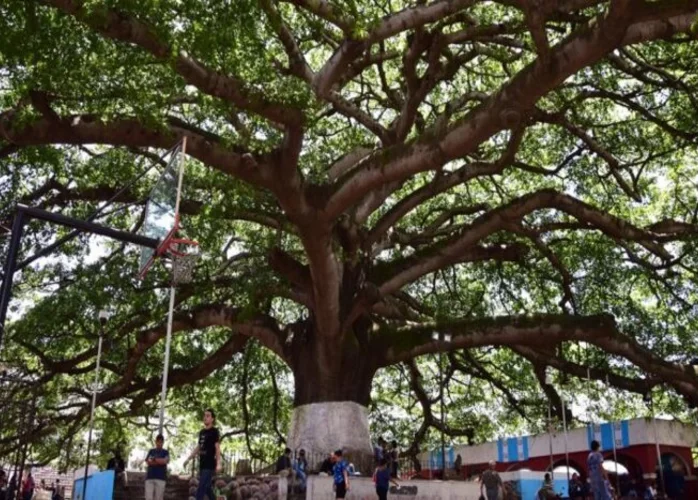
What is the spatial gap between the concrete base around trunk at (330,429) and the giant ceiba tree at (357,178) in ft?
0.14

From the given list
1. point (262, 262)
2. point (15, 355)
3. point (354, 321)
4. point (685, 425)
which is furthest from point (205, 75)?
point (685, 425)

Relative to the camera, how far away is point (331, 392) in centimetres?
1639

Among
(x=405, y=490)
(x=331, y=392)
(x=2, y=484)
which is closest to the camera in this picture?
(x=405, y=490)

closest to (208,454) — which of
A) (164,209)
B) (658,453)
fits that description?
(164,209)

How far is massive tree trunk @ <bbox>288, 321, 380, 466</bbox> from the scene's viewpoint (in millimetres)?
15914

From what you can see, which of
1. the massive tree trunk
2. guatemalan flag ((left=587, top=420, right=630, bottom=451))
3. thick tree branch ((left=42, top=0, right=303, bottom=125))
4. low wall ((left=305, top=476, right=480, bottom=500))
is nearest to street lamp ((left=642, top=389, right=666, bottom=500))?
guatemalan flag ((left=587, top=420, right=630, bottom=451))

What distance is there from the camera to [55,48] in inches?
391

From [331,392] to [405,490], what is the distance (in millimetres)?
2764

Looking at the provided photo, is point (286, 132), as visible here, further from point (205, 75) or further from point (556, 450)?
point (556, 450)

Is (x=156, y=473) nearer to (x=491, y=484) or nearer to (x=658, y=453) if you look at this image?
(x=491, y=484)

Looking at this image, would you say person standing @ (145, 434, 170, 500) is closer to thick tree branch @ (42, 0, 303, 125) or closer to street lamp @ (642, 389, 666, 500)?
thick tree branch @ (42, 0, 303, 125)

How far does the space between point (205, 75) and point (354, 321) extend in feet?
28.0

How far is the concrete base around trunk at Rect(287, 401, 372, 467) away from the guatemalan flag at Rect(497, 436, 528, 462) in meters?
13.3

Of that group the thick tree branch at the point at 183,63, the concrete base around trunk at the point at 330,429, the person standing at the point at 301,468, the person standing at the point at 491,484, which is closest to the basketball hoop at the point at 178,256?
the thick tree branch at the point at 183,63
